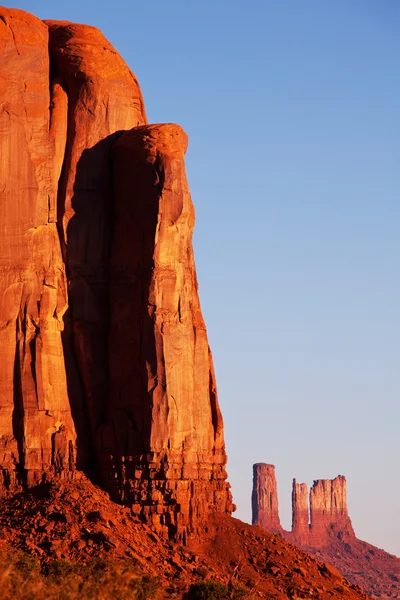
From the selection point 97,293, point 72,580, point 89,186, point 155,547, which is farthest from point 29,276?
point 72,580

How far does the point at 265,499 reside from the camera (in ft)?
Result: 529

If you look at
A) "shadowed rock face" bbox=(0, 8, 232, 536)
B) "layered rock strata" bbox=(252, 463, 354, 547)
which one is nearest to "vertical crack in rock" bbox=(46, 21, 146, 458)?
"shadowed rock face" bbox=(0, 8, 232, 536)

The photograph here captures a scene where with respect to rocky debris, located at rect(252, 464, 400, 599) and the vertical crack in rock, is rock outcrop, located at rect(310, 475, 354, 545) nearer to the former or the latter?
rocky debris, located at rect(252, 464, 400, 599)

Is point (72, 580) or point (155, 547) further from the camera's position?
point (155, 547)

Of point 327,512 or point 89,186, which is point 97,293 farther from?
point 327,512

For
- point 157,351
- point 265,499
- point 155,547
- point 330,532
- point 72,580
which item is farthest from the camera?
point 265,499

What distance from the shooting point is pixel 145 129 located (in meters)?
55.1

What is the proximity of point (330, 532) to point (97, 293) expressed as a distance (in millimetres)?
106640

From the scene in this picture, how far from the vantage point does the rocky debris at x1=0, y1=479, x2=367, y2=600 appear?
4903cm

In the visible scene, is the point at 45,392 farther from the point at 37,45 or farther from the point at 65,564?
the point at 37,45

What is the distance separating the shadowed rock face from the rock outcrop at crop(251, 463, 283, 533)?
104439 mm

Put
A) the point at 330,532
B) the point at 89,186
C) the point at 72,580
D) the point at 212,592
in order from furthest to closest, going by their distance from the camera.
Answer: the point at 330,532 < the point at 89,186 < the point at 212,592 < the point at 72,580

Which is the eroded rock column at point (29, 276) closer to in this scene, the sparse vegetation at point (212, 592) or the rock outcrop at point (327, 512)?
the sparse vegetation at point (212, 592)

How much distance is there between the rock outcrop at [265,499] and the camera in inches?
6284
